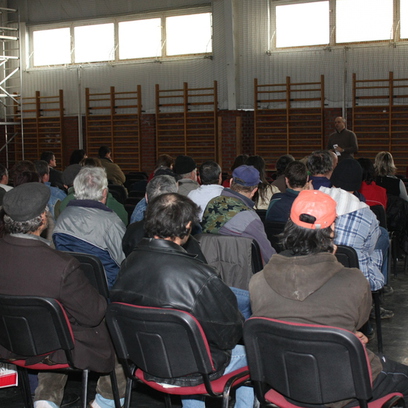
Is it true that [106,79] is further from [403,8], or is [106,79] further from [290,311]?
[290,311]

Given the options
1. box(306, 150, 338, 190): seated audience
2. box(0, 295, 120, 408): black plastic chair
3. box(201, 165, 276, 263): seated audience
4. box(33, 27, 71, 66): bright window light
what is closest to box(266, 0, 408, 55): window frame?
box(33, 27, 71, 66): bright window light

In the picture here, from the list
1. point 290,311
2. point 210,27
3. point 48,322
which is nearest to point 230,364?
point 290,311

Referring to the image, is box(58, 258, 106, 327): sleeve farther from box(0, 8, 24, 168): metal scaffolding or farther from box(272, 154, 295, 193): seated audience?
box(0, 8, 24, 168): metal scaffolding

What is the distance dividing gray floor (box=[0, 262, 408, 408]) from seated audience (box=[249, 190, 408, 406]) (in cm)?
130

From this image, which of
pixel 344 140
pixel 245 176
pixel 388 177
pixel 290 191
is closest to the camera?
pixel 245 176

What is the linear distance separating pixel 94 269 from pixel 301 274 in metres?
1.26

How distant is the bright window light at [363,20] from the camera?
34.8 ft

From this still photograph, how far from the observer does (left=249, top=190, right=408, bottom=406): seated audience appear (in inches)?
79.7

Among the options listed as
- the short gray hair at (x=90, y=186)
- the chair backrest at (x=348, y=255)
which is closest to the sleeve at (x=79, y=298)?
the short gray hair at (x=90, y=186)

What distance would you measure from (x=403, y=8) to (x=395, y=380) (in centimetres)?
973

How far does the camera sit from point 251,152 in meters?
12.4

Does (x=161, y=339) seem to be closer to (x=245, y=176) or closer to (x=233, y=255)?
(x=233, y=255)

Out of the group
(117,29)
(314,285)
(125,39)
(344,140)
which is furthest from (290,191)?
(117,29)

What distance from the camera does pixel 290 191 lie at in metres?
4.16
